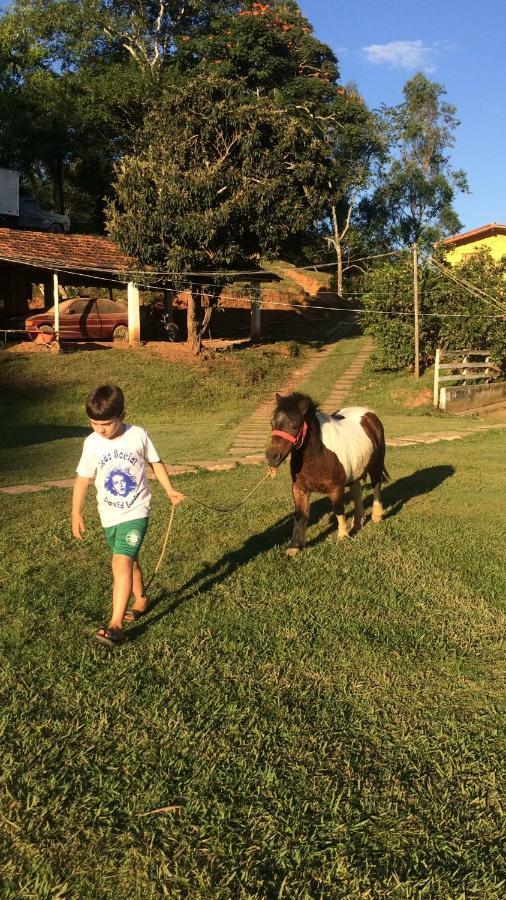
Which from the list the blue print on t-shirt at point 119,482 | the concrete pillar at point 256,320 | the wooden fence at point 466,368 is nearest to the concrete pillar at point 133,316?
the concrete pillar at point 256,320

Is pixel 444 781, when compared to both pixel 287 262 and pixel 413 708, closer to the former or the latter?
pixel 413 708

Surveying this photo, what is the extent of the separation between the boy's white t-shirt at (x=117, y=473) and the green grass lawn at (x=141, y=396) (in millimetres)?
7362

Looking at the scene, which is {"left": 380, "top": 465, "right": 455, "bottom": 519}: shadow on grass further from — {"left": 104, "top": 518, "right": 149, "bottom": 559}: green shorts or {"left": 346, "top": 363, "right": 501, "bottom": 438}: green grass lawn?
{"left": 346, "top": 363, "right": 501, "bottom": 438}: green grass lawn

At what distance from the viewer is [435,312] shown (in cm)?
2241

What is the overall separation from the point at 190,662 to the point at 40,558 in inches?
98.8

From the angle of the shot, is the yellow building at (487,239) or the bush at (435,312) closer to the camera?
the bush at (435,312)

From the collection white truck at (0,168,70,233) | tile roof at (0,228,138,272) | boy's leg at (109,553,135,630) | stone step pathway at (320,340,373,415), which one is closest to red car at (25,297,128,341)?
tile roof at (0,228,138,272)

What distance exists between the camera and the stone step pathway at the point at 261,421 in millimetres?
13016

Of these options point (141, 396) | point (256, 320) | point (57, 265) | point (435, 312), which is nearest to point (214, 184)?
point (57, 265)

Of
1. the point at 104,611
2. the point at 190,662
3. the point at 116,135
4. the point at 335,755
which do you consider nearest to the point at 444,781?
the point at 335,755

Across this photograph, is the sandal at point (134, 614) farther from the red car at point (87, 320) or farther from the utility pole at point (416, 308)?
the red car at point (87, 320)

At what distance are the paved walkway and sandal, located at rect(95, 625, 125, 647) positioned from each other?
512cm

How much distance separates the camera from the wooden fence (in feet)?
63.3

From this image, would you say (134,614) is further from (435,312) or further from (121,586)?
(435,312)
